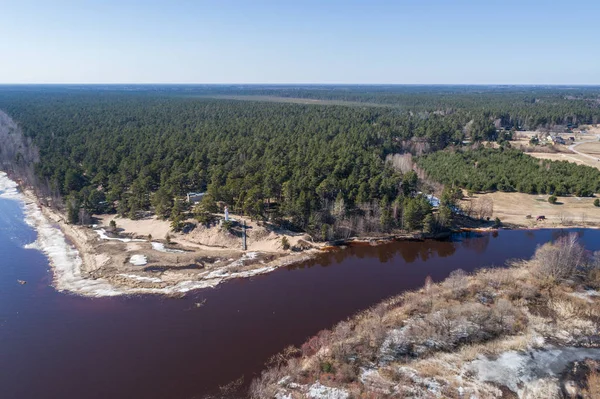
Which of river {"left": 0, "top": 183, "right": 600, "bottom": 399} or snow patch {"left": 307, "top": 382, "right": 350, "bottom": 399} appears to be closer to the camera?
snow patch {"left": 307, "top": 382, "right": 350, "bottom": 399}

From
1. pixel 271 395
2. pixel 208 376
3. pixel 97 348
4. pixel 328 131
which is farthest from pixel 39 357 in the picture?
pixel 328 131

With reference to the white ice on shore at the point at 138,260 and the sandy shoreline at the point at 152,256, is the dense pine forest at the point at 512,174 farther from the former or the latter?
the white ice on shore at the point at 138,260

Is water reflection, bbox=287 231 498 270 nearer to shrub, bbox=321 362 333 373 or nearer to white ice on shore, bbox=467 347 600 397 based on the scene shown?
shrub, bbox=321 362 333 373

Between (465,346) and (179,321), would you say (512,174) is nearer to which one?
(465,346)

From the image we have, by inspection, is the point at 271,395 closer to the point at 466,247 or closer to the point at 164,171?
the point at 466,247

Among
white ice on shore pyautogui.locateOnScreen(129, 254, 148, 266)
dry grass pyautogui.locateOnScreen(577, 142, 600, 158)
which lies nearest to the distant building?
white ice on shore pyautogui.locateOnScreen(129, 254, 148, 266)

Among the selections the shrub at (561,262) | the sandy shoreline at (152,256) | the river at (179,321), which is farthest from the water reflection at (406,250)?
the shrub at (561,262)
